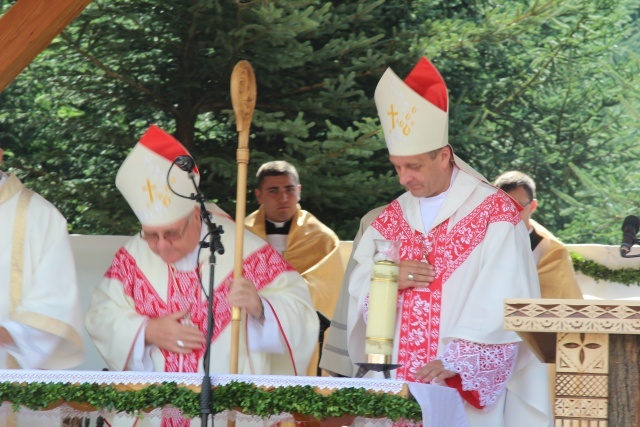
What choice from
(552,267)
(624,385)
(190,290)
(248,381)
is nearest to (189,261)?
(190,290)

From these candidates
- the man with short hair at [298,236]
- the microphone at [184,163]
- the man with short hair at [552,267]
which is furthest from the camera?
the man with short hair at [298,236]

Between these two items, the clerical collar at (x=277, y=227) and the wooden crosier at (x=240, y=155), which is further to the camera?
the clerical collar at (x=277, y=227)

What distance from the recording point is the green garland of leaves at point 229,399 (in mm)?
4180

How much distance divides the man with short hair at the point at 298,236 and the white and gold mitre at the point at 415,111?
2371 millimetres

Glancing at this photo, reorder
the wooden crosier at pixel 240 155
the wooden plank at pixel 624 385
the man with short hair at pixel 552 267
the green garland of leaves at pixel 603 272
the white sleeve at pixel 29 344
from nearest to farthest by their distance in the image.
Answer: the wooden plank at pixel 624 385 < the wooden crosier at pixel 240 155 < the white sleeve at pixel 29 344 < the man with short hair at pixel 552 267 < the green garland of leaves at pixel 603 272

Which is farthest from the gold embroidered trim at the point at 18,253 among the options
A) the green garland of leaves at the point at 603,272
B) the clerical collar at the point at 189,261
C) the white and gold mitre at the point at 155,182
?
the green garland of leaves at the point at 603,272

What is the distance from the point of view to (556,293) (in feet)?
25.9

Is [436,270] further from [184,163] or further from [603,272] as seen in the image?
[603,272]

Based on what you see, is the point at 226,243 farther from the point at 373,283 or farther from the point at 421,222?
the point at 373,283

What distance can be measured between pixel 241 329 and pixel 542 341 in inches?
67.1

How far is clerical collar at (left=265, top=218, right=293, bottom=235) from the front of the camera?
845cm

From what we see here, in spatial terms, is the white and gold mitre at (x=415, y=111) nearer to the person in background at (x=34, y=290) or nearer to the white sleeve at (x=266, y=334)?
the white sleeve at (x=266, y=334)

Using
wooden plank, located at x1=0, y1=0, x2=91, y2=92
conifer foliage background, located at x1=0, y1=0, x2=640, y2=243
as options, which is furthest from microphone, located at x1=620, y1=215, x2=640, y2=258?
conifer foliage background, located at x1=0, y1=0, x2=640, y2=243

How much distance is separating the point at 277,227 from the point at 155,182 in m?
2.98
